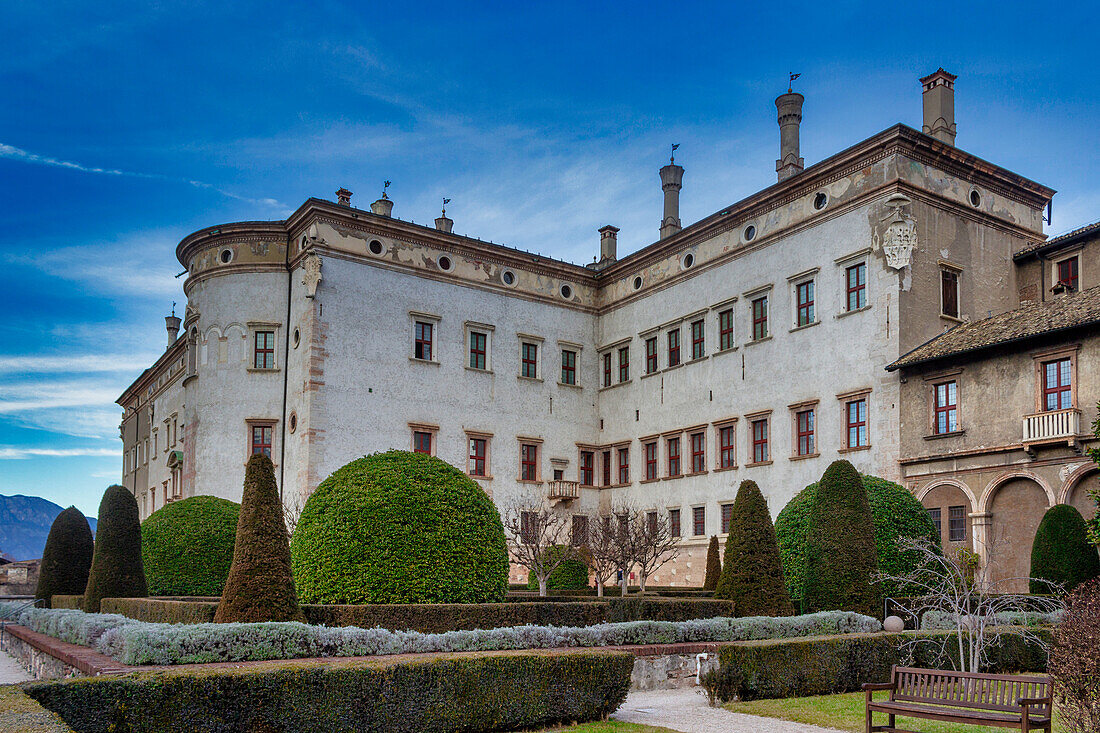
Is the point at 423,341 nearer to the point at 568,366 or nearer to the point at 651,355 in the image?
the point at 568,366

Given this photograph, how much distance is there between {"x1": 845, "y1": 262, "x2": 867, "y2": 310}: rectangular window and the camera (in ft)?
102

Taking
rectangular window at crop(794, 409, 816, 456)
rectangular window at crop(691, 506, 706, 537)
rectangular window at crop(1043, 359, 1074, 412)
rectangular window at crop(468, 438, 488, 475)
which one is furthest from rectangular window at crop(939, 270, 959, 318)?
rectangular window at crop(468, 438, 488, 475)

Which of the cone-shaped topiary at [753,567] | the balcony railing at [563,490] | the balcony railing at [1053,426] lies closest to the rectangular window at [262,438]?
the balcony railing at [563,490]

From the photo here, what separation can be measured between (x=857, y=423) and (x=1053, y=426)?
6634mm

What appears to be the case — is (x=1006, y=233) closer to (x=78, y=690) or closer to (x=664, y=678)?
(x=664, y=678)

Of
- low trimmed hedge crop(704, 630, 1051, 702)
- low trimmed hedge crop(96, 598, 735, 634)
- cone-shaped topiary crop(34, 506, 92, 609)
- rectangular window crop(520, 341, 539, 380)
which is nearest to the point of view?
low trimmed hedge crop(704, 630, 1051, 702)

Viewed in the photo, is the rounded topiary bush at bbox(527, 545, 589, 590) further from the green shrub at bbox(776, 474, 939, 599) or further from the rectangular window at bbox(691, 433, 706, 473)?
the green shrub at bbox(776, 474, 939, 599)

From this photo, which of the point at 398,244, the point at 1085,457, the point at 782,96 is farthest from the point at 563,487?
the point at 1085,457

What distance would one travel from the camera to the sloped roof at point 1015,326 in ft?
82.3

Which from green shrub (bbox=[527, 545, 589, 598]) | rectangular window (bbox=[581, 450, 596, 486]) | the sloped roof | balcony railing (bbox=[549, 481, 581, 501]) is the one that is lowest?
green shrub (bbox=[527, 545, 589, 598])

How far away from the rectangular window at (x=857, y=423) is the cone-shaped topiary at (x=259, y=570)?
Answer: 69.2 feet

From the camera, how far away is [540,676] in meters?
11.4

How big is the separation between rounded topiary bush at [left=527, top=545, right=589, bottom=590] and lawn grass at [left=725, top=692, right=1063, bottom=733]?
68.0ft

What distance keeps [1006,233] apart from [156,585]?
91.7ft
